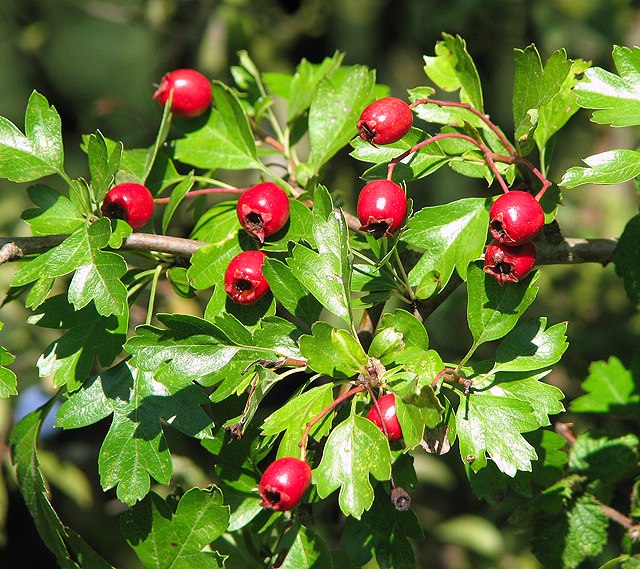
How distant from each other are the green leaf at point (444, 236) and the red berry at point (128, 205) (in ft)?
1.19

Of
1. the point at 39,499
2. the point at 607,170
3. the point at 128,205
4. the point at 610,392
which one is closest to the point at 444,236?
the point at 607,170

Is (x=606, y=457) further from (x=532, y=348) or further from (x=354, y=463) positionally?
(x=354, y=463)

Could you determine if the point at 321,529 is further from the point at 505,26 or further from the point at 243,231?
the point at 505,26

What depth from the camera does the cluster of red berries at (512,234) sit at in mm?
898

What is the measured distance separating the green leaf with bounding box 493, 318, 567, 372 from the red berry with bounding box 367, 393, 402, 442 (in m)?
0.14

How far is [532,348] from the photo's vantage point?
968 mm

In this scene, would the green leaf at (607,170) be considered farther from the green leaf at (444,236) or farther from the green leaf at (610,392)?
the green leaf at (610,392)

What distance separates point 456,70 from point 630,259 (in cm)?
37

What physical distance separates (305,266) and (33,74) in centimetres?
314

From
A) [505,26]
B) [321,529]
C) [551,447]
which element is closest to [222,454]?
[551,447]

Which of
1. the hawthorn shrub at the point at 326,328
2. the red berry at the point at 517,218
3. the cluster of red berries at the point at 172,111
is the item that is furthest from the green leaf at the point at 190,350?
the red berry at the point at 517,218

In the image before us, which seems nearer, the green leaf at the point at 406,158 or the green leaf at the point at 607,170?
the green leaf at the point at 607,170

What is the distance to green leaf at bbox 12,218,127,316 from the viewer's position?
0.94m

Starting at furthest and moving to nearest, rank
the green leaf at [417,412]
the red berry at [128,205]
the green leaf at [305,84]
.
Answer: the green leaf at [305,84] < the red berry at [128,205] < the green leaf at [417,412]
